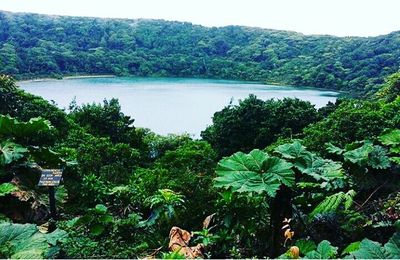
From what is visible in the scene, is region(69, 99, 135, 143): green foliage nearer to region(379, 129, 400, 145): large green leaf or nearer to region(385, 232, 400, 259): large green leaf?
region(379, 129, 400, 145): large green leaf

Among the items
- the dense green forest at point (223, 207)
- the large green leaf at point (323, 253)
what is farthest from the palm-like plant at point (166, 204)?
the large green leaf at point (323, 253)

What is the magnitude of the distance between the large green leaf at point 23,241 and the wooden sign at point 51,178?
1.51 meters

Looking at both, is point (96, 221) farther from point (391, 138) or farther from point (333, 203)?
point (391, 138)

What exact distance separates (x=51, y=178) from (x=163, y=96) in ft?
208

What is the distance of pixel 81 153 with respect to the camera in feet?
37.5

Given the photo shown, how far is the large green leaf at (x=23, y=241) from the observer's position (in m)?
3.79

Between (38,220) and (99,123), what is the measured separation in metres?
14.8

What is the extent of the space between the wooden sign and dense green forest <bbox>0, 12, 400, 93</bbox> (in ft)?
206

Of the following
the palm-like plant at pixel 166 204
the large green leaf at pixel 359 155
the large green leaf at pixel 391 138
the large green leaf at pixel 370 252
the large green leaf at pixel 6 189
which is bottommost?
the palm-like plant at pixel 166 204

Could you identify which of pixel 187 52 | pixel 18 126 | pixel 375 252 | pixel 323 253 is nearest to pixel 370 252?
pixel 375 252

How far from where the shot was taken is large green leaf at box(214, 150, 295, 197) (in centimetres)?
430

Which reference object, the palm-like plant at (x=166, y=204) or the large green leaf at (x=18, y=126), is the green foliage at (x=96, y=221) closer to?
the palm-like plant at (x=166, y=204)

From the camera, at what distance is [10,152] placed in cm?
645

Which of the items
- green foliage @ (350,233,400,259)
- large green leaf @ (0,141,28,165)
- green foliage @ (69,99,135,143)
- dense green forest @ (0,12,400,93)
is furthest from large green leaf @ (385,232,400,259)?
dense green forest @ (0,12,400,93)
